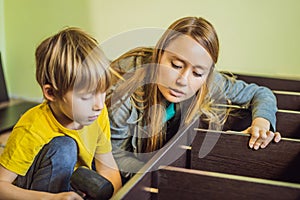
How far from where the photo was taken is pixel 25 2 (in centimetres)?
290

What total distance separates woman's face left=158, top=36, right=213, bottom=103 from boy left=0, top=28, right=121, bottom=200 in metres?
0.27

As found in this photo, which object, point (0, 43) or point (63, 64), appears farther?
point (0, 43)

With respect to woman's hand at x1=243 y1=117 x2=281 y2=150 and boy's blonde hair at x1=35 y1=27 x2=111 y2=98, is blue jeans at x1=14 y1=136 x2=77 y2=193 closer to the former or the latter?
boy's blonde hair at x1=35 y1=27 x2=111 y2=98

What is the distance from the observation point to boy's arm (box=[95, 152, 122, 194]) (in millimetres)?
1220

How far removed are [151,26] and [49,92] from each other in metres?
1.68

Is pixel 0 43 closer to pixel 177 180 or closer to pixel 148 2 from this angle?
pixel 148 2

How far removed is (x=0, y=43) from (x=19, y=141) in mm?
2137

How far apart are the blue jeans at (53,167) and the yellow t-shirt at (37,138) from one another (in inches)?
0.8

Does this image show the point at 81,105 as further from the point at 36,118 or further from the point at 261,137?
the point at 261,137

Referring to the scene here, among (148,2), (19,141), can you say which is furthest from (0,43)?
(19,141)

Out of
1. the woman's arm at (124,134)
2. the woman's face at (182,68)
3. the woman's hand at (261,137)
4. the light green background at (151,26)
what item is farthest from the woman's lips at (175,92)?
the light green background at (151,26)

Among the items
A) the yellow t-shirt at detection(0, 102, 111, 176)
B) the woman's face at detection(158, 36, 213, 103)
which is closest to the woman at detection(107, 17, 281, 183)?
the woman's face at detection(158, 36, 213, 103)

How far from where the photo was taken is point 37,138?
106 cm

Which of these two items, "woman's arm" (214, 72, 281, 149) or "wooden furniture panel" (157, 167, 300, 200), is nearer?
"wooden furniture panel" (157, 167, 300, 200)
